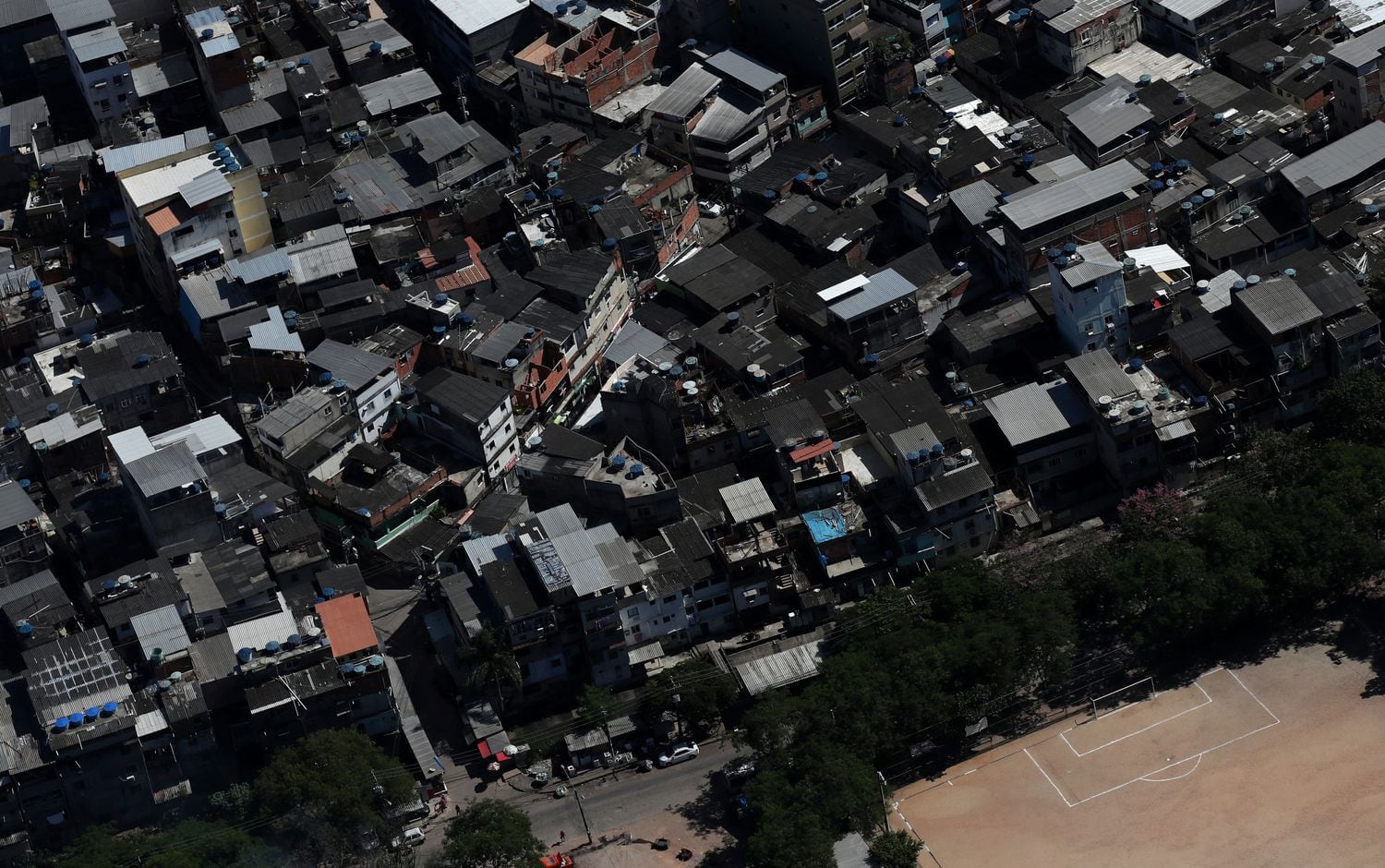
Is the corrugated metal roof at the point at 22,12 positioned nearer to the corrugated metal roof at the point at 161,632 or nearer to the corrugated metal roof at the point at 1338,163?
the corrugated metal roof at the point at 161,632

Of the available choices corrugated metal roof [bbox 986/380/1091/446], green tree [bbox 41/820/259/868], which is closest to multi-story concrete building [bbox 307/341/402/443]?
green tree [bbox 41/820/259/868]

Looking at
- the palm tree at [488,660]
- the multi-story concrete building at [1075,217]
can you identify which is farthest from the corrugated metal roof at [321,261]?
the multi-story concrete building at [1075,217]

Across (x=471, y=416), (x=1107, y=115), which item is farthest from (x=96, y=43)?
(x=1107, y=115)

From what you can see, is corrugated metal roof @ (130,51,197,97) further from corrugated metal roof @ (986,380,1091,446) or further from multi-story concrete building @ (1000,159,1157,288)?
corrugated metal roof @ (986,380,1091,446)

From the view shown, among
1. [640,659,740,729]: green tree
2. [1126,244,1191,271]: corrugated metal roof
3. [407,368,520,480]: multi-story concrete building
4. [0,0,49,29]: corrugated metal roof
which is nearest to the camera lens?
[640,659,740,729]: green tree

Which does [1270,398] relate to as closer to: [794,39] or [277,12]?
[794,39]
